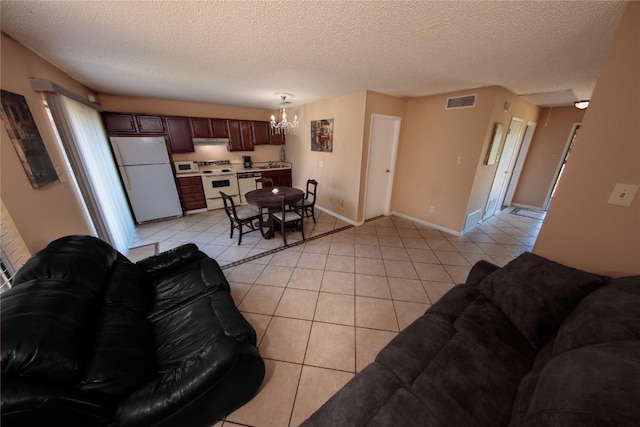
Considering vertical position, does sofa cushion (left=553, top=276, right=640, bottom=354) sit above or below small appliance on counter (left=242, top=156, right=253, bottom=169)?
below

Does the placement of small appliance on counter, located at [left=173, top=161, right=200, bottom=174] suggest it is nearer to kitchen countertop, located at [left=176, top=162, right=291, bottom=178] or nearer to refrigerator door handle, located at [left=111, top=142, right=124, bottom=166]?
kitchen countertop, located at [left=176, top=162, right=291, bottom=178]

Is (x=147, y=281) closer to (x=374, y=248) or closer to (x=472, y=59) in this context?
(x=374, y=248)

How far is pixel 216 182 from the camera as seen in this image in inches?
179

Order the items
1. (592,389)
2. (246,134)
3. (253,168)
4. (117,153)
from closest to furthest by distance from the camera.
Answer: (592,389)
(117,153)
(246,134)
(253,168)

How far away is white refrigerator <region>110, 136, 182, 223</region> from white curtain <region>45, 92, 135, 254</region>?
12.1 inches

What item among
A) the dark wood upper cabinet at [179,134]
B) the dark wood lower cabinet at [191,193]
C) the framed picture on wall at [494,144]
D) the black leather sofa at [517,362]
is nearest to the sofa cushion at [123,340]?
the black leather sofa at [517,362]

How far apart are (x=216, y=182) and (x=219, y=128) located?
1.20 metres

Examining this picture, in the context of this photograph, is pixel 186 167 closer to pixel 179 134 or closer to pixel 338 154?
pixel 179 134

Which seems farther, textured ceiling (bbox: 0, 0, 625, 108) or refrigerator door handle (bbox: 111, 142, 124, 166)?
refrigerator door handle (bbox: 111, 142, 124, 166)

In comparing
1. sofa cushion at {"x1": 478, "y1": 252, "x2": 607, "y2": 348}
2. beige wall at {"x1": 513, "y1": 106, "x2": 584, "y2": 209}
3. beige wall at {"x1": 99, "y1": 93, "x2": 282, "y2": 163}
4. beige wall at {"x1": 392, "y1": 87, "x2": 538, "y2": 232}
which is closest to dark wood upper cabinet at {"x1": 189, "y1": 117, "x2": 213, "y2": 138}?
beige wall at {"x1": 99, "y1": 93, "x2": 282, "y2": 163}

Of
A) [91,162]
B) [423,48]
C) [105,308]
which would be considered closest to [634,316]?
[423,48]

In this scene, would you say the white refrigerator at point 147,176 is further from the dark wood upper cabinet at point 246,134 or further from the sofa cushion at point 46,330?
the sofa cushion at point 46,330

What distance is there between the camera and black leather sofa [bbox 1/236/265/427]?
0.75 meters

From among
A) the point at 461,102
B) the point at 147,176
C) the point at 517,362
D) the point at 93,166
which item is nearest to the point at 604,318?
the point at 517,362
